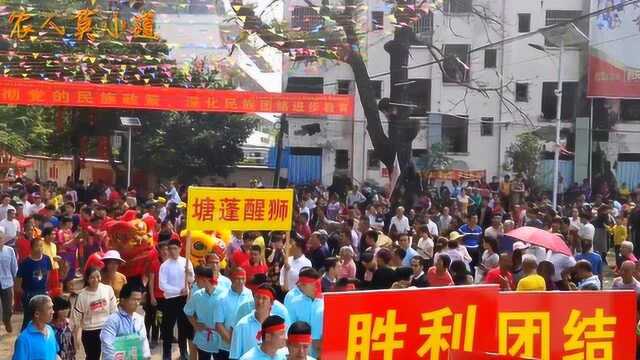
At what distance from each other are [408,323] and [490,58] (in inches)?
1195

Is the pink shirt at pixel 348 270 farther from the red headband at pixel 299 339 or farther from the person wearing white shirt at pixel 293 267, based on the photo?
the red headband at pixel 299 339

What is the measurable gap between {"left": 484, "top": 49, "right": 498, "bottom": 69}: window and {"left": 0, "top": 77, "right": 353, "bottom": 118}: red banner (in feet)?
48.9

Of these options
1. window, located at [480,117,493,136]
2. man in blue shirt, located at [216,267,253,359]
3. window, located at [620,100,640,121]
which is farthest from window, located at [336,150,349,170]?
man in blue shirt, located at [216,267,253,359]

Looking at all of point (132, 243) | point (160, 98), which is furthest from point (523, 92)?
point (132, 243)

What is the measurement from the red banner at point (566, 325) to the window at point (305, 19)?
1375cm

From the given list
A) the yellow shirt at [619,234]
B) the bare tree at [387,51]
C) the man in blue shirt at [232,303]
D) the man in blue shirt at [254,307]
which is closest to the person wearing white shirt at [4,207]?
the bare tree at [387,51]

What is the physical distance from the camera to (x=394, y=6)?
A: 65.3 feet

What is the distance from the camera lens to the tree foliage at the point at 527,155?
3297 cm

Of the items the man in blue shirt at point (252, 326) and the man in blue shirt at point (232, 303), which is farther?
the man in blue shirt at point (232, 303)

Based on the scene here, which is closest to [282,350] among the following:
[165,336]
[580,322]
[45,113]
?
[580,322]

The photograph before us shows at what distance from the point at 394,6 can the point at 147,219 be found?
810cm


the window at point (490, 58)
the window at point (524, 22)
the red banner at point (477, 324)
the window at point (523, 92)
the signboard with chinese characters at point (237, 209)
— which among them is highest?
the window at point (524, 22)

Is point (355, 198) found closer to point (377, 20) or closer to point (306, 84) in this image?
point (377, 20)

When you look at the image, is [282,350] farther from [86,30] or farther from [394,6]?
[394,6]
